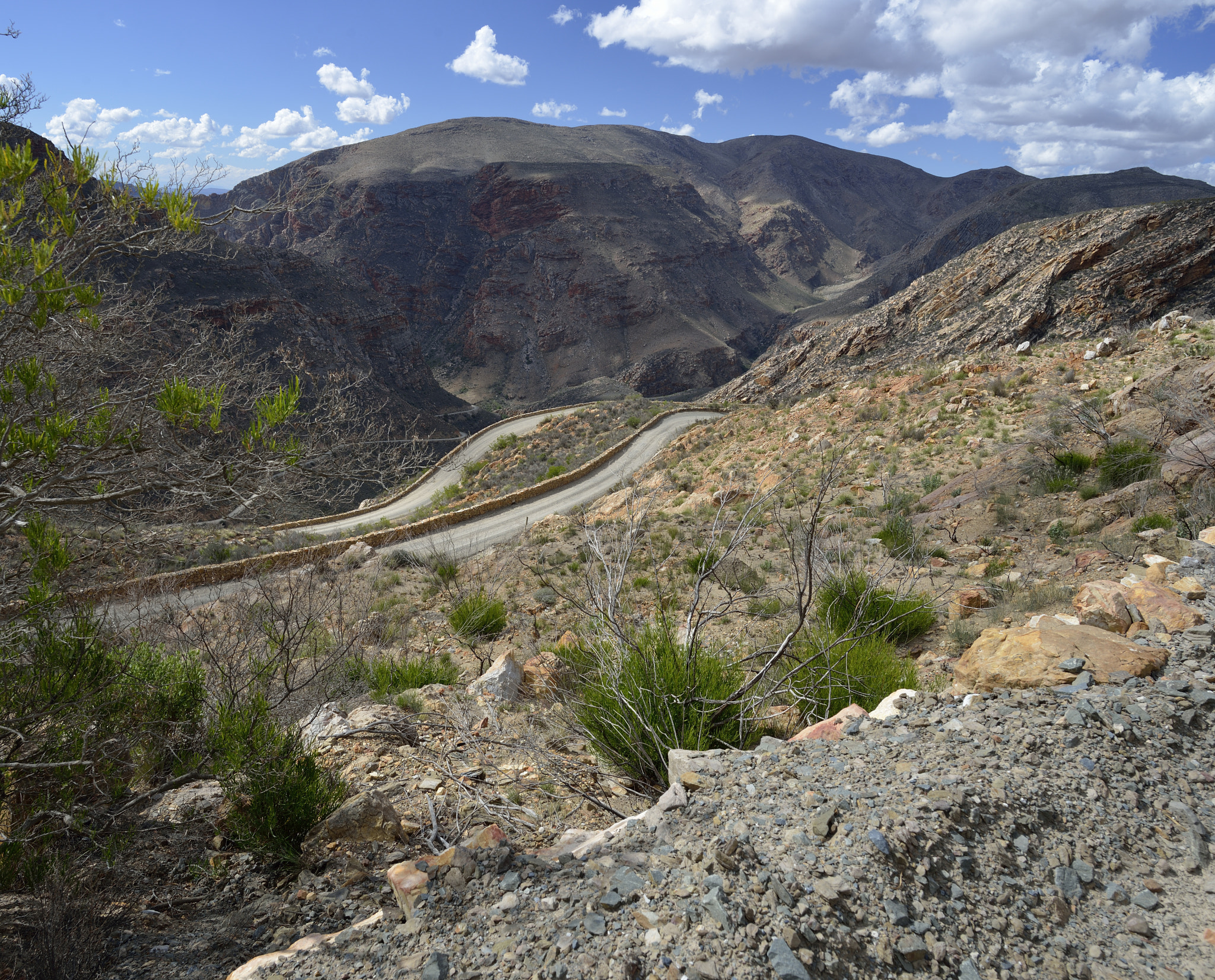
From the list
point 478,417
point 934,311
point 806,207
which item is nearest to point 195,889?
point 934,311

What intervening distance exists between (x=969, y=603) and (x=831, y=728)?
322 cm

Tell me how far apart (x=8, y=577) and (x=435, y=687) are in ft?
10.2

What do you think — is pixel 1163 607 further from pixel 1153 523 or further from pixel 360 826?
pixel 360 826

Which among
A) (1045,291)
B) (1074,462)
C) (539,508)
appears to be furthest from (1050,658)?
(1045,291)

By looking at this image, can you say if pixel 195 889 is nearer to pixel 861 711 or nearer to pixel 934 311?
pixel 861 711

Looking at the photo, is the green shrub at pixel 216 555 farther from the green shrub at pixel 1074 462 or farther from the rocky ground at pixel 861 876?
the green shrub at pixel 1074 462

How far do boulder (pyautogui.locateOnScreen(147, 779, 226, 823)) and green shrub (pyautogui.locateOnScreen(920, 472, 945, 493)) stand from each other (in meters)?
10.1

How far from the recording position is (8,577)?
329 centimetres

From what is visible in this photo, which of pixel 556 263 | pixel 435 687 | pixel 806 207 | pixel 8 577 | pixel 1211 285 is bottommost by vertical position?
pixel 435 687

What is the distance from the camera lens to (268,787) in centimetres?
323

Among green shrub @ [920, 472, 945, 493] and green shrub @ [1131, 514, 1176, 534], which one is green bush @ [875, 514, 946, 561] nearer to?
green shrub @ [920, 472, 945, 493]

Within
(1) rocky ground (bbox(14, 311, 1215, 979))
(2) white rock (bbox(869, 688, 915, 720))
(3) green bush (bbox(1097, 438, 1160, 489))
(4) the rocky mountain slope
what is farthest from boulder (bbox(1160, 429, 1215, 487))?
(4) the rocky mountain slope

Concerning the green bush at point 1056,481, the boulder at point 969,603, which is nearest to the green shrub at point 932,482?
the green bush at point 1056,481

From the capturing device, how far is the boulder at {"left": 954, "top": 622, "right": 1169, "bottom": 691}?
11.1ft
